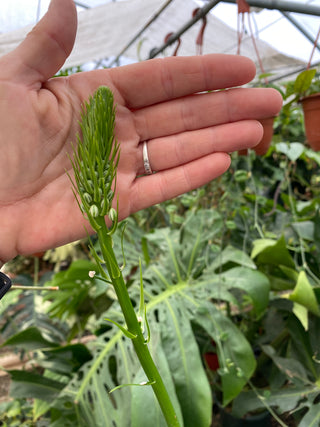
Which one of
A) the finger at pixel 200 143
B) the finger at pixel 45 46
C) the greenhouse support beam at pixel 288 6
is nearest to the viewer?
the finger at pixel 45 46

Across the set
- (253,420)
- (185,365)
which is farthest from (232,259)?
(253,420)

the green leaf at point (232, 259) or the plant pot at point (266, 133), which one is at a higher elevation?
the plant pot at point (266, 133)

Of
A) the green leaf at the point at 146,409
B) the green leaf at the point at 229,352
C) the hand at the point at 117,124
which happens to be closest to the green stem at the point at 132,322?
the hand at the point at 117,124

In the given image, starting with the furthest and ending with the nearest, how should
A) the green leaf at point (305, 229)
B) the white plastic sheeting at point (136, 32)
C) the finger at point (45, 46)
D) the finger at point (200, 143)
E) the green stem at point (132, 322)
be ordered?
the white plastic sheeting at point (136, 32) → the green leaf at point (305, 229) → the finger at point (200, 143) → the finger at point (45, 46) → the green stem at point (132, 322)

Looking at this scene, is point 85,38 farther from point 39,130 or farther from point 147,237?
point 39,130

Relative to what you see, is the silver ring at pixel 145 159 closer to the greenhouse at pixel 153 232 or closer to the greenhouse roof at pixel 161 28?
the greenhouse at pixel 153 232

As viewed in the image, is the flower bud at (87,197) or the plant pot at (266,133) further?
the plant pot at (266,133)

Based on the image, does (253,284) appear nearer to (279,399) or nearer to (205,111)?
(279,399)
